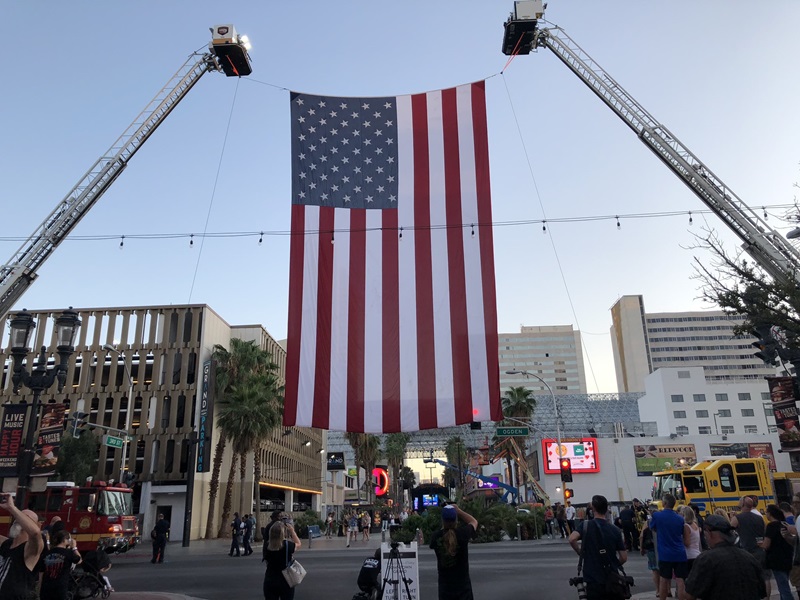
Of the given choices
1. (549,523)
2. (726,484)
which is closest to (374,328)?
(726,484)

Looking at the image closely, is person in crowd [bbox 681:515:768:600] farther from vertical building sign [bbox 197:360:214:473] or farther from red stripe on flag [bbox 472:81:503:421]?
vertical building sign [bbox 197:360:214:473]

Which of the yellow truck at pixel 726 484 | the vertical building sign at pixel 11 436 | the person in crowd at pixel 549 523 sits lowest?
the person in crowd at pixel 549 523

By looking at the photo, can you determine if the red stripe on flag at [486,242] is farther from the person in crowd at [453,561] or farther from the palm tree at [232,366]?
the palm tree at [232,366]

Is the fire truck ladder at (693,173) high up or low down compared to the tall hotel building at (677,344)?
down

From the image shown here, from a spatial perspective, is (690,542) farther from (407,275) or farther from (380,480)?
(407,275)

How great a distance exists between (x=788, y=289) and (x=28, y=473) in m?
17.6

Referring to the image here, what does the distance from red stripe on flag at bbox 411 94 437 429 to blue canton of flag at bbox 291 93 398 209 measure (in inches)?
20.3

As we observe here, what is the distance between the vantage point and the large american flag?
11453mm

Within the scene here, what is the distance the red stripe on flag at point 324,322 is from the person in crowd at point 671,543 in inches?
240

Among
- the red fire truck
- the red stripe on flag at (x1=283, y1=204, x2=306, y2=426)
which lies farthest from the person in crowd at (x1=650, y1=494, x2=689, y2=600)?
the red fire truck

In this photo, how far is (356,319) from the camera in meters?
12.0

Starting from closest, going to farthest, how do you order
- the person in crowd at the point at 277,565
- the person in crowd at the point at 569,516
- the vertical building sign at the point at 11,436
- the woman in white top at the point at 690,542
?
1. the person in crowd at the point at 277,565
2. the woman in white top at the point at 690,542
3. the vertical building sign at the point at 11,436
4. the person in crowd at the point at 569,516

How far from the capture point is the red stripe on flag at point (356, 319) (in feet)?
37.4

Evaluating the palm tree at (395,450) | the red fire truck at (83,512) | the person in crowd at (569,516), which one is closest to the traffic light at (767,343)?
the person in crowd at (569,516)
